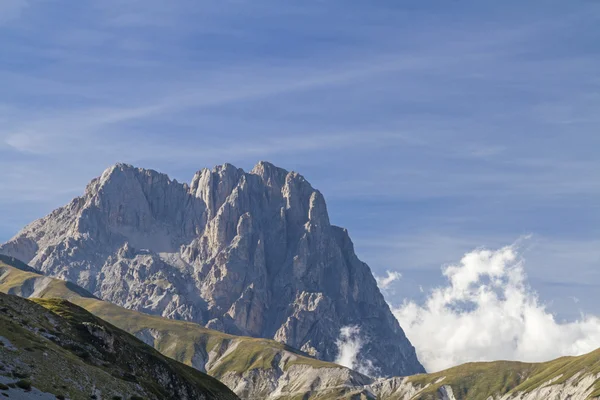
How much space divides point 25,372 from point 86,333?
47422 millimetres

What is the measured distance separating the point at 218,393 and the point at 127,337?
2361 cm

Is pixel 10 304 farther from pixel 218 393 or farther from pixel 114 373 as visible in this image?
pixel 218 393

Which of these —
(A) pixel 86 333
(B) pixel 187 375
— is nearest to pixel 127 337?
(B) pixel 187 375

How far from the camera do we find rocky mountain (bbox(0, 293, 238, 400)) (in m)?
71.6

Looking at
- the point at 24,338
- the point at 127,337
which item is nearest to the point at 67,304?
the point at 127,337

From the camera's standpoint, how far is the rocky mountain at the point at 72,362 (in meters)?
71.6

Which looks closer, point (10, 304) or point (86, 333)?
point (10, 304)

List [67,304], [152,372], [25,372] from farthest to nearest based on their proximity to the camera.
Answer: [67,304], [152,372], [25,372]

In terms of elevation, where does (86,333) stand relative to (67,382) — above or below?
above

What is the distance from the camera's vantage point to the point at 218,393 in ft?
526

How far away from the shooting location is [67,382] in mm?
76000

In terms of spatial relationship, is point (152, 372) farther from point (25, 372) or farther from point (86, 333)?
point (25, 372)

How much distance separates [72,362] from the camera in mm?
83000

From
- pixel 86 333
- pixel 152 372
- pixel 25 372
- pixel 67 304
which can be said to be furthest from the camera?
pixel 67 304
